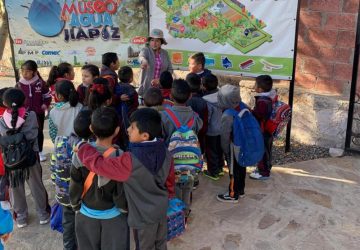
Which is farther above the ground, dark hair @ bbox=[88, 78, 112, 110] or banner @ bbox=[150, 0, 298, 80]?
banner @ bbox=[150, 0, 298, 80]

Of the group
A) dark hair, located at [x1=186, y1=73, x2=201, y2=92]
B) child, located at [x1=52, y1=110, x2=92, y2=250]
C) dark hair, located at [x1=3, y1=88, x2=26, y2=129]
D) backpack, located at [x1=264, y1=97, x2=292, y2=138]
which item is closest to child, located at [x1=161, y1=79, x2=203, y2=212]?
dark hair, located at [x1=186, y1=73, x2=201, y2=92]

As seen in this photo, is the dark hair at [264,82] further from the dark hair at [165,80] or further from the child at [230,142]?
the dark hair at [165,80]

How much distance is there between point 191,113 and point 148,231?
1.24m

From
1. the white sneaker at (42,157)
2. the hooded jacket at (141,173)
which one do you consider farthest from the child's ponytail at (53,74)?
the hooded jacket at (141,173)

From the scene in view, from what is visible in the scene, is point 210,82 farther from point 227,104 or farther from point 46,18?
point 46,18

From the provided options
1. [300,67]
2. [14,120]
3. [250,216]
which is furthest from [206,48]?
[14,120]

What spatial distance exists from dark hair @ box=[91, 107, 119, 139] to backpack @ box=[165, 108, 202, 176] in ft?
3.01

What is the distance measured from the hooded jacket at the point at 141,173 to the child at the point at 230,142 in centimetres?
128

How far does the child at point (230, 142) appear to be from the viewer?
171 inches

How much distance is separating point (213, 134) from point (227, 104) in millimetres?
718

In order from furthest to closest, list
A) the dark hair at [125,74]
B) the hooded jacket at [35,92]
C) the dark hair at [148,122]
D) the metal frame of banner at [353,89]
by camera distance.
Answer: the metal frame of banner at [353,89] < the hooded jacket at [35,92] < the dark hair at [125,74] < the dark hair at [148,122]

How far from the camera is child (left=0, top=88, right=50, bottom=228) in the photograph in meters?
3.87

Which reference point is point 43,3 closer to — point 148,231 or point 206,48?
point 206,48

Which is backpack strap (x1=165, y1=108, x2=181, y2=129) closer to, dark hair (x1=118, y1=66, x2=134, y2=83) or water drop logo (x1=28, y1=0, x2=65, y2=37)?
dark hair (x1=118, y1=66, x2=134, y2=83)
